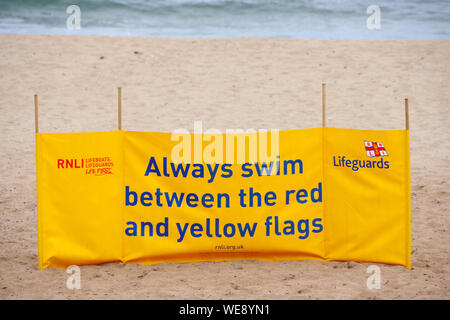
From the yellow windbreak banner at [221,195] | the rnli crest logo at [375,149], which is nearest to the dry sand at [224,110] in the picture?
the yellow windbreak banner at [221,195]

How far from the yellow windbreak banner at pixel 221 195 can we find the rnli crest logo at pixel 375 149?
0.01 metres

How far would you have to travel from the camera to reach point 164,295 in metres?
6.75

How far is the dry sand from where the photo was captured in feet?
23.1

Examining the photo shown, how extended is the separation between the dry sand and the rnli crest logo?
4.72 feet

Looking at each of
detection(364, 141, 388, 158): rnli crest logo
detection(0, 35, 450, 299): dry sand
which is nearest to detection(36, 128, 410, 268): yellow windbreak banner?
detection(364, 141, 388, 158): rnli crest logo

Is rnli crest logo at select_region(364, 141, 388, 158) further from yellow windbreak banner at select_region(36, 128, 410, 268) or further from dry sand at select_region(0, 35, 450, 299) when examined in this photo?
dry sand at select_region(0, 35, 450, 299)

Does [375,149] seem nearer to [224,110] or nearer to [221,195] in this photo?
[221,195]

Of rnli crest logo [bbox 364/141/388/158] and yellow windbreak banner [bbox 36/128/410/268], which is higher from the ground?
rnli crest logo [bbox 364/141/388/158]

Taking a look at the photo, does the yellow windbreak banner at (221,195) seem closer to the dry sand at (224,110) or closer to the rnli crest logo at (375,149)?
the rnli crest logo at (375,149)

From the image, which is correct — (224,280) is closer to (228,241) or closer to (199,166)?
(228,241)

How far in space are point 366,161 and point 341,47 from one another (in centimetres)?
1620

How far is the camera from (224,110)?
17609 mm

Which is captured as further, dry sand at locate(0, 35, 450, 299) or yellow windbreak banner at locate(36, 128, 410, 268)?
yellow windbreak banner at locate(36, 128, 410, 268)

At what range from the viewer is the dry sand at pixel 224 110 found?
7047 millimetres
